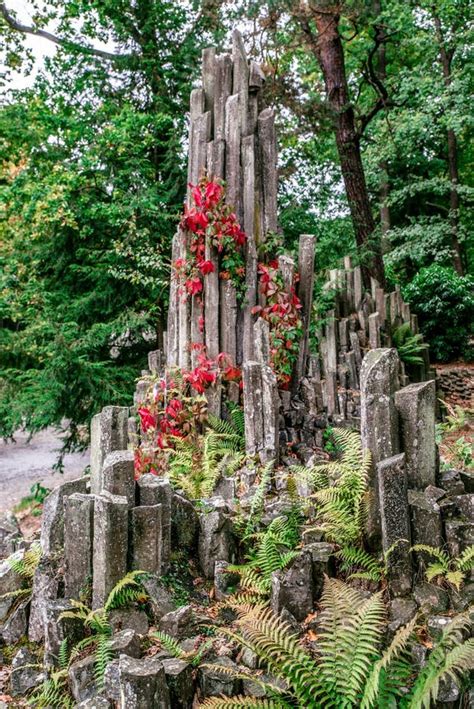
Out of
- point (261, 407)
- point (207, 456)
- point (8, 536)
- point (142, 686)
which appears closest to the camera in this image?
A: point (142, 686)

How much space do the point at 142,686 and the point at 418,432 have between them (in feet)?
6.13

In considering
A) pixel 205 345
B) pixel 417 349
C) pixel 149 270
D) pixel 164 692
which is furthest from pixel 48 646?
pixel 417 349

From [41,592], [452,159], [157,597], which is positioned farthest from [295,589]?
[452,159]

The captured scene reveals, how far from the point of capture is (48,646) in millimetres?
2869

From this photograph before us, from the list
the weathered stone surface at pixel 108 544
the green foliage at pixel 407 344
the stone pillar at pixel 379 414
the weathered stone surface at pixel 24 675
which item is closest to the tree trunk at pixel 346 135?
the green foliage at pixel 407 344

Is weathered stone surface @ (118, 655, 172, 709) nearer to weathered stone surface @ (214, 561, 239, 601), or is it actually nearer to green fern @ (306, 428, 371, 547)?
weathered stone surface @ (214, 561, 239, 601)

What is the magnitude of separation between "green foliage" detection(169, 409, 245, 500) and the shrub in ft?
29.5

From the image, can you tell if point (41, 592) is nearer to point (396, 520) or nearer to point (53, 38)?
point (396, 520)

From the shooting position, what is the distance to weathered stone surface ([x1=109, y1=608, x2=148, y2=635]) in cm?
294

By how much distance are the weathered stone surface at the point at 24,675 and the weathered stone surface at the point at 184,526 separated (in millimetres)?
974

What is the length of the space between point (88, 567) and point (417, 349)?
812 centimetres

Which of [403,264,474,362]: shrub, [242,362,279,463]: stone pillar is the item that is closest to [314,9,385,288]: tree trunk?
[403,264,474,362]: shrub

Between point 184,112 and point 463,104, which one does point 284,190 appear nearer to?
point 184,112

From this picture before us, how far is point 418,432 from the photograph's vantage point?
3119 mm
